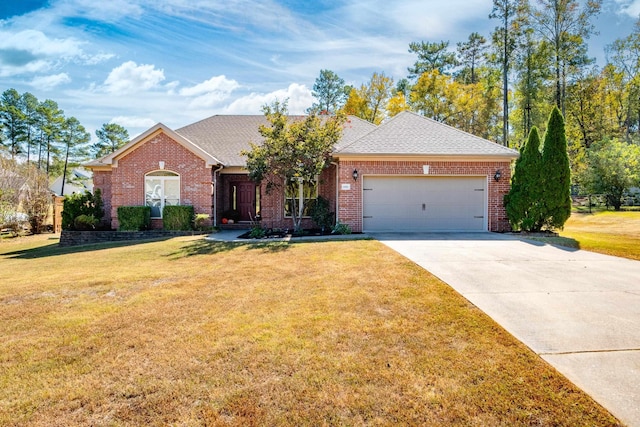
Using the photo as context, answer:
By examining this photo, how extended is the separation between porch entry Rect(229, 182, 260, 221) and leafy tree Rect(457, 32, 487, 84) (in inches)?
1049

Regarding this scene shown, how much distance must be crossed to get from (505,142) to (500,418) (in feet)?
92.4

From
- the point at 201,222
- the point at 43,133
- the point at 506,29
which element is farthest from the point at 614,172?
the point at 43,133

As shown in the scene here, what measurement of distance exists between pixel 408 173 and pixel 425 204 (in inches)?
53.5

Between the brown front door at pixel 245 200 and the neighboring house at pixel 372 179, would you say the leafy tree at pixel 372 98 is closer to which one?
the neighboring house at pixel 372 179

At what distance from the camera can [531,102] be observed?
27.9 meters

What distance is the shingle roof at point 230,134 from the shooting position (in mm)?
15672

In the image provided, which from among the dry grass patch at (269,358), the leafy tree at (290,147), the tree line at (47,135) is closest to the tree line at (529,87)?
the leafy tree at (290,147)

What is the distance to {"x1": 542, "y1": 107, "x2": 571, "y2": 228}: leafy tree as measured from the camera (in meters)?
11.5

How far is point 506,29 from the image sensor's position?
26484 mm

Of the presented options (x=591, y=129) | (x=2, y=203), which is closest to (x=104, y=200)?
(x=2, y=203)

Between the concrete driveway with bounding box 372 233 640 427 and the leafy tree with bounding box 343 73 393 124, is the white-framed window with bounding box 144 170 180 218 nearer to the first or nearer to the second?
the concrete driveway with bounding box 372 233 640 427

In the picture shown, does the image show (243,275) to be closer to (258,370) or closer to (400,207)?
(258,370)

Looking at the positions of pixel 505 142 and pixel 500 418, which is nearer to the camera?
pixel 500 418

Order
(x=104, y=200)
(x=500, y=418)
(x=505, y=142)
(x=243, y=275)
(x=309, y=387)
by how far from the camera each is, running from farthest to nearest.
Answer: (x=505, y=142) < (x=104, y=200) < (x=243, y=275) < (x=309, y=387) < (x=500, y=418)
